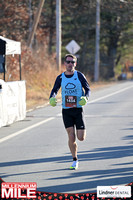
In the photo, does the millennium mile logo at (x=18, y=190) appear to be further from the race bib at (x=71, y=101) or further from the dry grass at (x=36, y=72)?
the dry grass at (x=36, y=72)

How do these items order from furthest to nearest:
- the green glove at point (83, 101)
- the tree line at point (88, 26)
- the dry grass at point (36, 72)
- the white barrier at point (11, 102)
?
the tree line at point (88, 26)
the dry grass at point (36, 72)
the white barrier at point (11, 102)
the green glove at point (83, 101)

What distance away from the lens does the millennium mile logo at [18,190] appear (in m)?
6.24

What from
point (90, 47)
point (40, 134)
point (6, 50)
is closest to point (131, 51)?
point (90, 47)

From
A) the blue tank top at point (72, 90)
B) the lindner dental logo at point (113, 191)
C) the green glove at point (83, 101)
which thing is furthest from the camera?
the blue tank top at point (72, 90)

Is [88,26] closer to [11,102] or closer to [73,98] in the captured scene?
[11,102]

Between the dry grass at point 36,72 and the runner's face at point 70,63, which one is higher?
the dry grass at point 36,72

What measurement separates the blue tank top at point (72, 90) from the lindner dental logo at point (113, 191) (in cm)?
174

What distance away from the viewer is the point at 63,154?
9.04 metres

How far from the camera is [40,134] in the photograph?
1153 centimetres

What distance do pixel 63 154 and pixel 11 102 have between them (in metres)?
4.49

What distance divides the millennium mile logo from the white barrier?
5589 mm

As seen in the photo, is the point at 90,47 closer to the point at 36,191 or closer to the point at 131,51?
the point at 131,51

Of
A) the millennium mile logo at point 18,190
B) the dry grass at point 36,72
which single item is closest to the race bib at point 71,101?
the millennium mile logo at point 18,190

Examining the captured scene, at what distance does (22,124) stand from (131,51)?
45724mm
